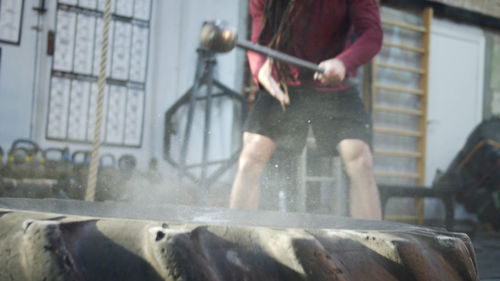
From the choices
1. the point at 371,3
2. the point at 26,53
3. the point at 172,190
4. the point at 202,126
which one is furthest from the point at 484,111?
the point at 26,53

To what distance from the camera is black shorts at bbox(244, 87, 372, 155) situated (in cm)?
175

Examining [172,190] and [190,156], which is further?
[190,156]

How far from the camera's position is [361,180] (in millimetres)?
1685

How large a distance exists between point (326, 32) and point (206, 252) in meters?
1.56

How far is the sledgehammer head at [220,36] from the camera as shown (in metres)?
1.37

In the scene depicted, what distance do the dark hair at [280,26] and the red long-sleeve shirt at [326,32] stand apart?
0.08ft

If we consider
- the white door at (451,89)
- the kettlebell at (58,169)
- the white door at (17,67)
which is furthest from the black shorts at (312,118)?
the white door at (451,89)

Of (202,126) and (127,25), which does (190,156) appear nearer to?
(202,126)

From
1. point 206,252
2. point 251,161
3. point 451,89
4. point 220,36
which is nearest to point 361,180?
point 251,161

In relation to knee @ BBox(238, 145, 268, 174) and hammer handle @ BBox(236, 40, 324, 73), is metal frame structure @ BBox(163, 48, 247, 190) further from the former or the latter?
hammer handle @ BBox(236, 40, 324, 73)

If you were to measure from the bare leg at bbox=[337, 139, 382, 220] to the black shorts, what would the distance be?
0.20 feet

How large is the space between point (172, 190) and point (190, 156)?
546mm

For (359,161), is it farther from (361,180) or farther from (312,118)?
(312,118)

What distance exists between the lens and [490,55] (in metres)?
5.87
